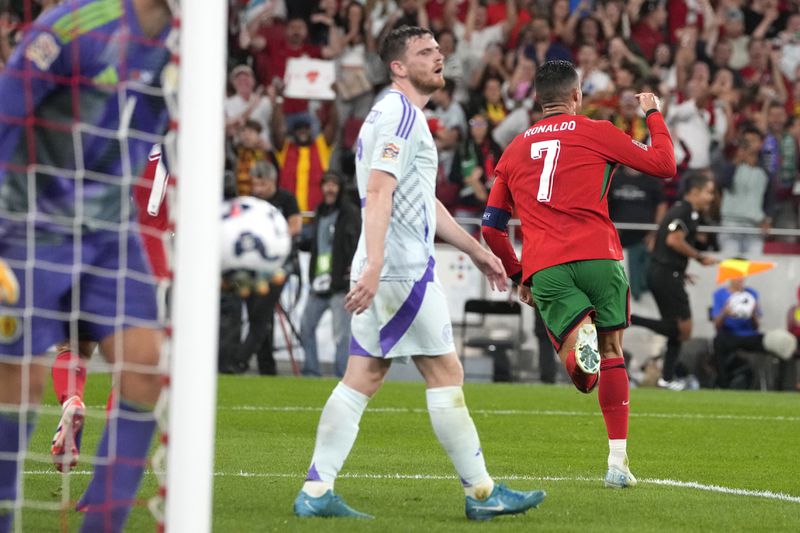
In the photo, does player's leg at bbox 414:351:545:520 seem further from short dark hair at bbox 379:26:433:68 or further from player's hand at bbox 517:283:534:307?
player's hand at bbox 517:283:534:307

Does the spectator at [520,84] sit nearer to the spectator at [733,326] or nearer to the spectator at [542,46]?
the spectator at [542,46]

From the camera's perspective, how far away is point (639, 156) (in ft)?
26.6

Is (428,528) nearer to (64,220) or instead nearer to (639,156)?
(64,220)

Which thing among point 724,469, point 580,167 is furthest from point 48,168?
point 724,469


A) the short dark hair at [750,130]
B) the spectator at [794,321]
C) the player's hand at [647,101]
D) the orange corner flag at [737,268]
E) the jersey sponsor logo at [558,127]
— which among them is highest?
the short dark hair at [750,130]

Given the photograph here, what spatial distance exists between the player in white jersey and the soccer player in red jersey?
1754 millimetres

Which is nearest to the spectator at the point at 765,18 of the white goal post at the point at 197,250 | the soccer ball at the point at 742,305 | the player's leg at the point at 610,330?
the soccer ball at the point at 742,305

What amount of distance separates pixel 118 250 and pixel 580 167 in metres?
3.67

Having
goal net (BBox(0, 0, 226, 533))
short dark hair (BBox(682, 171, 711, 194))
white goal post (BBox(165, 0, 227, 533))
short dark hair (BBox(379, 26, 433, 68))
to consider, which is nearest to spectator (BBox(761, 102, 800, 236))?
short dark hair (BBox(682, 171, 711, 194))

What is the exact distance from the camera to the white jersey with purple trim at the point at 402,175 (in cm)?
634

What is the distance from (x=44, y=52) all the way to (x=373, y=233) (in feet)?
5.56

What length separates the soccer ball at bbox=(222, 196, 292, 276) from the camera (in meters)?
4.91

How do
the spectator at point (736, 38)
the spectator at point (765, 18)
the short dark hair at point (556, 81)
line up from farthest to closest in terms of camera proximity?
the spectator at point (765, 18) < the spectator at point (736, 38) < the short dark hair at point (556, 81)

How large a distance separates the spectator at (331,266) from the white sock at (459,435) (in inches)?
425
